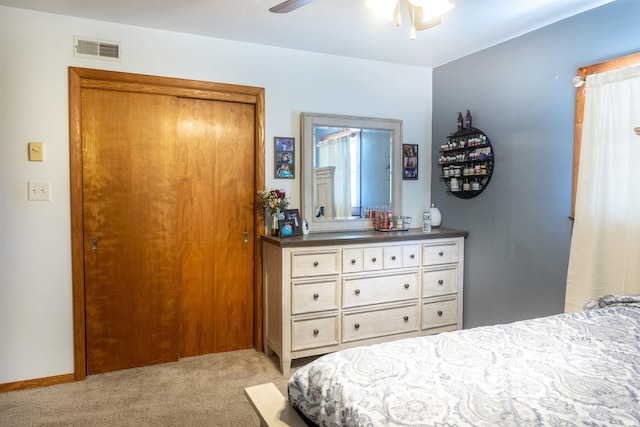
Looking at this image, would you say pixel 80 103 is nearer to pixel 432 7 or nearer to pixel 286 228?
pixel 286 228

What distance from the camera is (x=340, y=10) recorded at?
259 centimetres

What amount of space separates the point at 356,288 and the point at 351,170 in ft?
3.42

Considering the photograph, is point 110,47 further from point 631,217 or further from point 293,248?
point 631,217

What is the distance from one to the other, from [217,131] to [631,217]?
9.14ft

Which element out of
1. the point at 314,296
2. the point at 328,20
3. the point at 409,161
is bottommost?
the point at 314,296

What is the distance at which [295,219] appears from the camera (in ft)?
10.5

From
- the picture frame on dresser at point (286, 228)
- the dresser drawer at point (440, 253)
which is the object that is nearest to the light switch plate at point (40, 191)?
the picture frame on dresser at point (286, 228)

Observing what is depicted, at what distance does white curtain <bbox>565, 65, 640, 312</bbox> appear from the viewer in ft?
7.39

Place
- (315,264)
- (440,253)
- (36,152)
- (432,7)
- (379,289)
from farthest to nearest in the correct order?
1. (440,253)
2. (379,289)
3. (315,264)
4. (36,152)
5. (432,7)

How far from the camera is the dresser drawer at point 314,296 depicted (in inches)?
113

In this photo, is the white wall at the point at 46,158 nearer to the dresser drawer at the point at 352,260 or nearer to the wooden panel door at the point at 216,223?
the wooden panel door at the point at 216,223

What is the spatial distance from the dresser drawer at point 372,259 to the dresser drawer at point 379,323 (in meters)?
0.35

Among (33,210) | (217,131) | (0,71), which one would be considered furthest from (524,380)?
(0,71)

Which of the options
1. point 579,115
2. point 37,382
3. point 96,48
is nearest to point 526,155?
point 579,115
